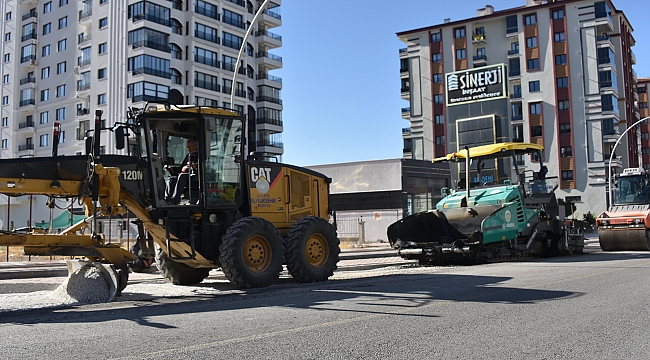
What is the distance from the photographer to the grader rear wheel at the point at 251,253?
415 inches

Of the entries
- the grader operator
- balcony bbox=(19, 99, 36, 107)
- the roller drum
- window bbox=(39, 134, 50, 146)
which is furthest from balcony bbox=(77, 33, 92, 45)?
the grader operator

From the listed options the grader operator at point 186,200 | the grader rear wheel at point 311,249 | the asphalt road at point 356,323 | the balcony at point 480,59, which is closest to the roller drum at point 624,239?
the asphalt road at point 356,323

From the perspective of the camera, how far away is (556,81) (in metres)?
63.9

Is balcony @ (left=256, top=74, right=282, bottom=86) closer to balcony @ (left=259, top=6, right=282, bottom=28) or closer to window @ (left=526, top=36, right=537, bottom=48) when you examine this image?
balcony @ (left=259, top=6, right=282, bottom=28)

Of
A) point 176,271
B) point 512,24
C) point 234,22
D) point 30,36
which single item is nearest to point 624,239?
point 176,271

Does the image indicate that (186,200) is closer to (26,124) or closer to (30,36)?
(26,124)

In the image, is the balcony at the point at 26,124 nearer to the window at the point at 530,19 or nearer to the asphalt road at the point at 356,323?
the window at the point at 530,19

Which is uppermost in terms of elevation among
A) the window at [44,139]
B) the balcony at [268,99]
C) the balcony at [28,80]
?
the balcony at [28,80]

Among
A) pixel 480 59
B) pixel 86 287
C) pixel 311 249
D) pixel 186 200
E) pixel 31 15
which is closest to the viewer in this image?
pixel 86 287

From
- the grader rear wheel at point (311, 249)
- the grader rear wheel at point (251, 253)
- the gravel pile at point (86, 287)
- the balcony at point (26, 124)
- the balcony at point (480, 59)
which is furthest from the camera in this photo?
the balcony at point (26, 124)

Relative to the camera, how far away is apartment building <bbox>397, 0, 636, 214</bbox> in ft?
203

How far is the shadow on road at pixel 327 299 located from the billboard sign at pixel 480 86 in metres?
27.4

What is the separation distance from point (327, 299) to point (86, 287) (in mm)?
3719

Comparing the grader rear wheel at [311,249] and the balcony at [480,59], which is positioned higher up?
the balcony at [480,59]
